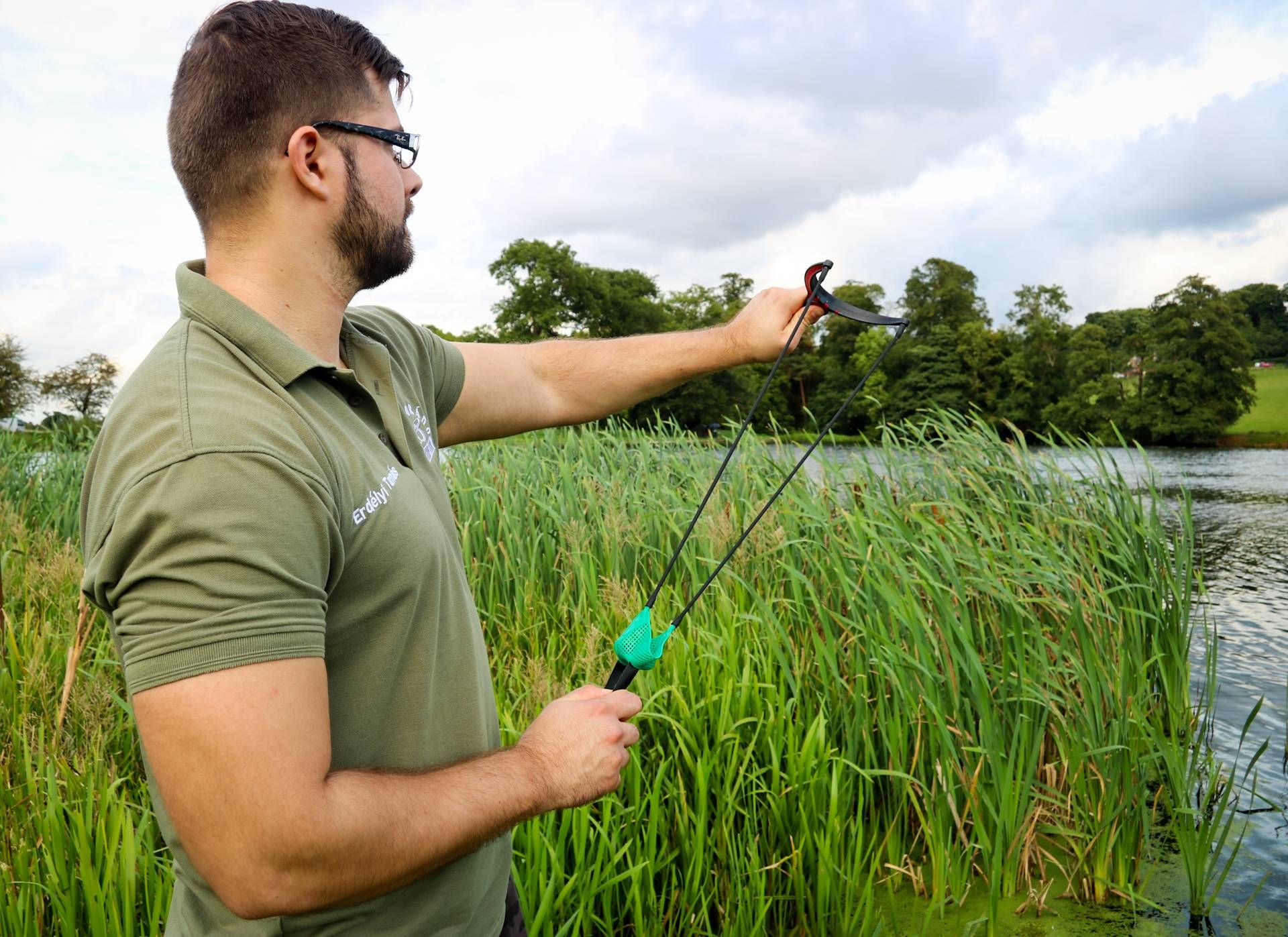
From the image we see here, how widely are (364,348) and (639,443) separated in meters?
5.25

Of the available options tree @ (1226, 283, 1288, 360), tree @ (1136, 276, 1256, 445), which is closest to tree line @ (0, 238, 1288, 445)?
tree @ (1136, 276, 1256, 445)

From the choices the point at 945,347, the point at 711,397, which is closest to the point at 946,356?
the point at 945,347

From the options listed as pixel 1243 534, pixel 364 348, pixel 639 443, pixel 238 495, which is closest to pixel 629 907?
pixel 364 348

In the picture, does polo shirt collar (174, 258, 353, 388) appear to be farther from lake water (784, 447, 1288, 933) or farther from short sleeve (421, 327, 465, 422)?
lake water (784, 447, 1288, 933)

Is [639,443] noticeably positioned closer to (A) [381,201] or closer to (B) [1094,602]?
(B) [1094,602]

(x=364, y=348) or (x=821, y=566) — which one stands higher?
(x=364, y=348)

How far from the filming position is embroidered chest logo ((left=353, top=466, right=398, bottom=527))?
1183 millimetres

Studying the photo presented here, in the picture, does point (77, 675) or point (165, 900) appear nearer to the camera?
point (165, 900)

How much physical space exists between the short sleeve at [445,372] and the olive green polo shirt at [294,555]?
1.34ft

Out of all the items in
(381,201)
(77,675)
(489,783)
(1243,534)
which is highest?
(381,201)

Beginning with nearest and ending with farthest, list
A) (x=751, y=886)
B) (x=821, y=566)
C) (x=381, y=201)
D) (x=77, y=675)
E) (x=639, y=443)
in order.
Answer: (x=381, y=201) → (x=751, y=886) → (x=77, y=675) → (x=821, y=566) → (x=639, y=443)

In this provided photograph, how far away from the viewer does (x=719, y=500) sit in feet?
16.5

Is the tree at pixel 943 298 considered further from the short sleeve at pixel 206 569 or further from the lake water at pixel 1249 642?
the short sleeve at pixel 206 569

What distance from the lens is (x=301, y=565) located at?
105 centimetres
